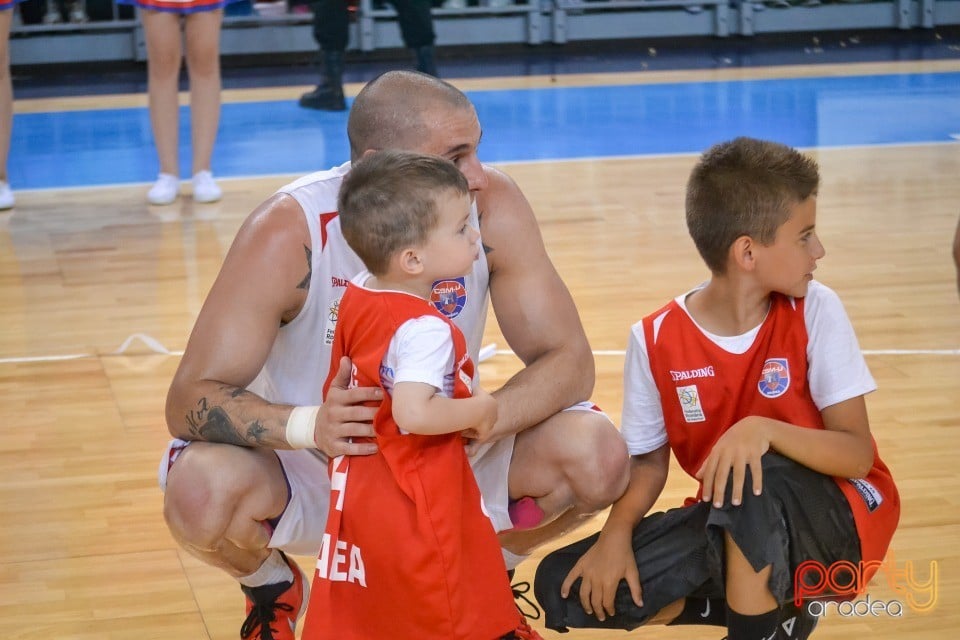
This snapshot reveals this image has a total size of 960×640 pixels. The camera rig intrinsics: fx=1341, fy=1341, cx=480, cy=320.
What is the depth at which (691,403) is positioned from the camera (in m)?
1.97

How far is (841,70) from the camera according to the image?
8.31 metres

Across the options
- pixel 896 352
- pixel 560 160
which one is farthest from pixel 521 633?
pixel 560 160

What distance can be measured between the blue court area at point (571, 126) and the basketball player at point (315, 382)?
3.73m

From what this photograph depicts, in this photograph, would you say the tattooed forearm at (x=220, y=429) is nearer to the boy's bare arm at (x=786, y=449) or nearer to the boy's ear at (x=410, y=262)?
the boy's ear at (x=410, y=262)

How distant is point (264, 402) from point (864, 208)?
11.5ft

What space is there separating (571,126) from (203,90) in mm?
2298

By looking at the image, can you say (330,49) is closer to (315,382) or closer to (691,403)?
(315,382)

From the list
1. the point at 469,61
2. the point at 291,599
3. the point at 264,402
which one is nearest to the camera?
the point at 264,402

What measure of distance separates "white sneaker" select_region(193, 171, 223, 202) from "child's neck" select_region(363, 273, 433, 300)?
142 inches

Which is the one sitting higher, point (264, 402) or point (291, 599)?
point (264, 402)

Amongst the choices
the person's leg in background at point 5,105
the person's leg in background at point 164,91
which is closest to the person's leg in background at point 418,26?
the person's leg in background at point 164,91

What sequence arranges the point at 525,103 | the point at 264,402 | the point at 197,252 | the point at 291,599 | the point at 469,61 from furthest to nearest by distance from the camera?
the point at 469,61
the point at 525,103
the point at 197,252
the point at 291,599
the point at 264,402

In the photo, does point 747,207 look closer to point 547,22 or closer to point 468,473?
point 468,473

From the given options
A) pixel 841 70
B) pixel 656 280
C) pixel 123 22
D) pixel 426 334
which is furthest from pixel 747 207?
pixel 123 22
